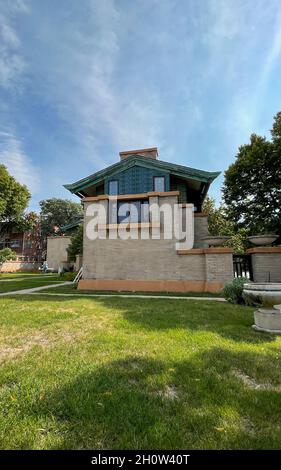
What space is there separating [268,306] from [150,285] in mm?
7309

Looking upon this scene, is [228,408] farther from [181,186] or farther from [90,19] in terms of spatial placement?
[181,186]

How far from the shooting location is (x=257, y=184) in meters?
16.0

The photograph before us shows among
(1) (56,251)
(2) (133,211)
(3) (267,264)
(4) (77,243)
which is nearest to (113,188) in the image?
(2) (133,211)

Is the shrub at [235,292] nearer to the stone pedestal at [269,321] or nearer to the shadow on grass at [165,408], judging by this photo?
the stone pedestal at [269,321]

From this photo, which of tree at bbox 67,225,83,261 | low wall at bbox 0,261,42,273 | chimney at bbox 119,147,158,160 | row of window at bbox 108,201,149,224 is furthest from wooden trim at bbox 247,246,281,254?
low wall at bbox 0,261,42,273

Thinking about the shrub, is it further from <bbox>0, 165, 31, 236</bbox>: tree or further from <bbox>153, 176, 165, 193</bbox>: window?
<bbox>0, 165, 31, 236</bbox>: tree

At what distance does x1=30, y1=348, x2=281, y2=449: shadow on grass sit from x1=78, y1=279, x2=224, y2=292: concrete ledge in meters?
8.01

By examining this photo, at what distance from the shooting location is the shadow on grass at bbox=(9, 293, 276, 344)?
A: 4.52m

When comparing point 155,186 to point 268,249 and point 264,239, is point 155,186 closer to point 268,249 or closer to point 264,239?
point 264,239

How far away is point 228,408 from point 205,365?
0.98 metres

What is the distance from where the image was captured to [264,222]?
50.0 ft

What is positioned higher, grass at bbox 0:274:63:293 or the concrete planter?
the concrete planter

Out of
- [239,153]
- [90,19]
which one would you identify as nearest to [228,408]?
[90,19]

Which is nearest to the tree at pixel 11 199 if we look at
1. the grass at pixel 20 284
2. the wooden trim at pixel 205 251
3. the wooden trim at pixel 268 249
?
the grass at pixel 20 284
